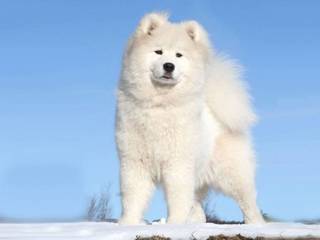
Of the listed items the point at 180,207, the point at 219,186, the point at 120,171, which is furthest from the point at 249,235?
the point at 219,186

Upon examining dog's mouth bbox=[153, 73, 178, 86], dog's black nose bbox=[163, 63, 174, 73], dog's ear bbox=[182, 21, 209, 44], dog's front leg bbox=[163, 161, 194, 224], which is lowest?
dog's front leg bbox=[163, 161, 194, 224]

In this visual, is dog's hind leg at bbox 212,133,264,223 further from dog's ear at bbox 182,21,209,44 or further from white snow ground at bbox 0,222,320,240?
white snow ground at bbox 0,222,320,240

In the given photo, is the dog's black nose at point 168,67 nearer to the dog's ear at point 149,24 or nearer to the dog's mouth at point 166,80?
the dog's mouth at point 166,80

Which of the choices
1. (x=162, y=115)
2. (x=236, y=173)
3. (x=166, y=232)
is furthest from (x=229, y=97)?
(x=166, y=232)

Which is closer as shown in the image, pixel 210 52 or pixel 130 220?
pixel 130 220

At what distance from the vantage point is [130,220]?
702cm

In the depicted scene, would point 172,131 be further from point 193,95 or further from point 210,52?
point 210,52

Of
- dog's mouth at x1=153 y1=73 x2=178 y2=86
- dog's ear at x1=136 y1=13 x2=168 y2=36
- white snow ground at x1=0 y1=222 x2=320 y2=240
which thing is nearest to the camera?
white snow ground at x1=0 y1=222 x2=320 y2=240

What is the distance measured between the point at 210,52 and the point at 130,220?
2.18 meters

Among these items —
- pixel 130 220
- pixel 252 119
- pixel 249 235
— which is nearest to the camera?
pixel 249 235

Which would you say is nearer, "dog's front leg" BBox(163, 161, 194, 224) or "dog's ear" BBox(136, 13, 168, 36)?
"dog's front leg" BBox(163, 161, 194, 224)

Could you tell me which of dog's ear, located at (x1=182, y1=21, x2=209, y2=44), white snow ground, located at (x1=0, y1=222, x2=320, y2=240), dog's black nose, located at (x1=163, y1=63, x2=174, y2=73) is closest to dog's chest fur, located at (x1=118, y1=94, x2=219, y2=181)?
dog's black nose, located at (x1=163, y1=63, x2=174, y2=73)

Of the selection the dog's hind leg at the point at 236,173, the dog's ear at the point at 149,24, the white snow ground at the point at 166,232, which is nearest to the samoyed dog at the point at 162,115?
the dog's ear at the point at 149,24

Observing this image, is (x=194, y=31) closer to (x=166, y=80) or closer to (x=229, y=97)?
(x=166, y=80)
